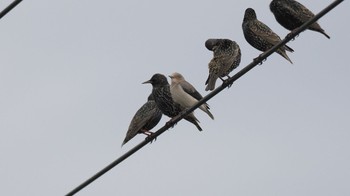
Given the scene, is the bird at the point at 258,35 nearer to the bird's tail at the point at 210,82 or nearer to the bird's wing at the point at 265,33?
the bird's wing at the point at 265,33

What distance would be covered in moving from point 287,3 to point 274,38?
50cm

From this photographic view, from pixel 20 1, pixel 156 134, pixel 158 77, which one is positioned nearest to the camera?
pixel 20 1

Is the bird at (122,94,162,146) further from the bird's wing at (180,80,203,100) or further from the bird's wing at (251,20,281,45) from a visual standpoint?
the bird's wing at (251,20,281,45)

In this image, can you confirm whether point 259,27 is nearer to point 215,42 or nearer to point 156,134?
point 215,42

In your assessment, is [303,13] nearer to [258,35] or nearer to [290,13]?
[290,13]

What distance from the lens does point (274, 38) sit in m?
11.9

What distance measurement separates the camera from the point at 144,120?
13.2 meters

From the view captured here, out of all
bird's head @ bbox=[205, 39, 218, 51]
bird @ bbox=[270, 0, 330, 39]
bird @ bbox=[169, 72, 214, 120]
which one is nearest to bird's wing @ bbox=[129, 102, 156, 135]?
bird @ bbox=[169, 72, 214, 120]

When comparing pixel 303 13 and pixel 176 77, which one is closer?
pixel 303 13

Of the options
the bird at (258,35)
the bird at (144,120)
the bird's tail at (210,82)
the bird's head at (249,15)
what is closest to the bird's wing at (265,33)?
the bird at (258,35)

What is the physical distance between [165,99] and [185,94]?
44 cm

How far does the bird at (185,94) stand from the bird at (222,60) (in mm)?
517

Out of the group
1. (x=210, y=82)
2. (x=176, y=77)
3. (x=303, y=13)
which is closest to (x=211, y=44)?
(x=176, y=77)

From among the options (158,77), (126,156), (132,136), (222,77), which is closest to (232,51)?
(222,77)
